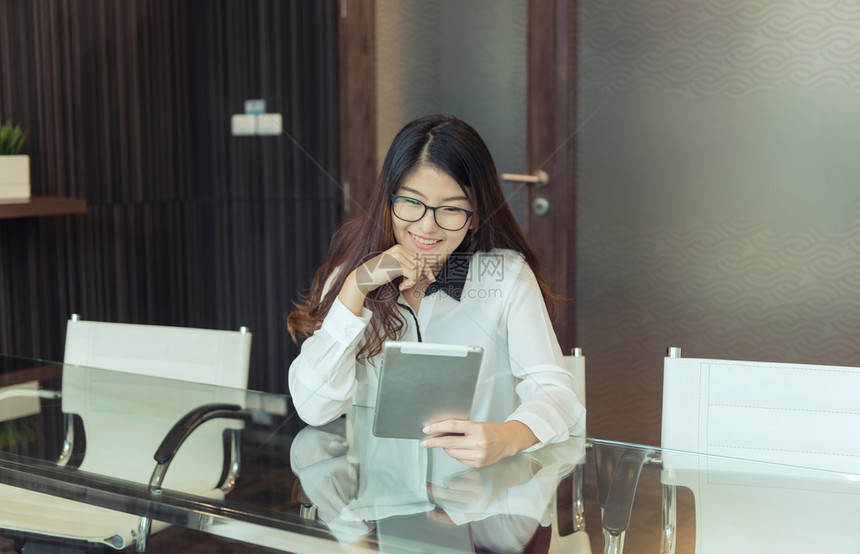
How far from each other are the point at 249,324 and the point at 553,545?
2.38 m

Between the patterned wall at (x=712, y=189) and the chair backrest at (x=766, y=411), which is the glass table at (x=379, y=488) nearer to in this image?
the chair backrest at (x=766, y=411)

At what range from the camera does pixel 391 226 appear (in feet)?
4.77

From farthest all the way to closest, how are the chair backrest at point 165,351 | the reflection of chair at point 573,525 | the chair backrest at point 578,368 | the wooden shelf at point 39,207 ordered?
the wooden shelf at point 39,207
the chair backrest at point 165,351
the chair backrest at point 578,368
the reflection of chair at point 573,525

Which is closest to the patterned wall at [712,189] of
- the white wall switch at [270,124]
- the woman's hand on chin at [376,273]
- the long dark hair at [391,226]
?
the long dark hair at [391,226]

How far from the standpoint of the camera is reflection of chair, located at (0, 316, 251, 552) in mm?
1255

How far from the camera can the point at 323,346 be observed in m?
1.39

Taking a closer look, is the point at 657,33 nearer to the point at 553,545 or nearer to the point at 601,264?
the point at 601,264

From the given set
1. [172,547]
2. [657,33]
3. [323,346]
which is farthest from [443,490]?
[657,33]

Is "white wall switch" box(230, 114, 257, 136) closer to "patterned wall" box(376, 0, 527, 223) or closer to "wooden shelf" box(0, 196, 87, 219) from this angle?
"patterned wall" box(376, 0, 527, 223)

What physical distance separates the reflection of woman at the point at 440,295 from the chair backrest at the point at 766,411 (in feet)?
0.62

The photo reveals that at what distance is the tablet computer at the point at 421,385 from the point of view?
1093 mm

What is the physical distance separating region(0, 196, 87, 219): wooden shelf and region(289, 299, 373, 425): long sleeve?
117 cm

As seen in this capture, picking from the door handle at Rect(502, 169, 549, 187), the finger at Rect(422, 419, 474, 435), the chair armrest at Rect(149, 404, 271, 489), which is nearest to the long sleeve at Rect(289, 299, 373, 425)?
the chair armrest at Rect(149, 404, 271, 489)

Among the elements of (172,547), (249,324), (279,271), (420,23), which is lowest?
(172,547)
